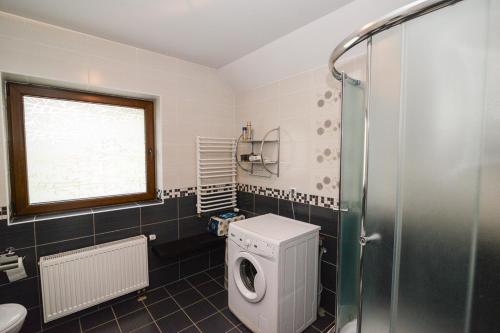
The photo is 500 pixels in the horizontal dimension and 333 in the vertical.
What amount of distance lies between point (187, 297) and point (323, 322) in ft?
3.93

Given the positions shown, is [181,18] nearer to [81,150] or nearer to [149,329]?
[81,150]

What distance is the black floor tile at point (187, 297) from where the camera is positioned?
2025 millimetres

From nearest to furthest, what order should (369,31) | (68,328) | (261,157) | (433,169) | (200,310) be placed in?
(433,169), (369,31), (68,328), (200,310), (261,157)

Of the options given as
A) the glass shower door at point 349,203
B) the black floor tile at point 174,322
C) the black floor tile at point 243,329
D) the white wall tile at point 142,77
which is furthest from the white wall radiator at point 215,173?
the glass shower door at point 349,203

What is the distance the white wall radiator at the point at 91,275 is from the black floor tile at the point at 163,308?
21 centimetres

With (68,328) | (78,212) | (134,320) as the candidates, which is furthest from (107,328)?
(78,212)

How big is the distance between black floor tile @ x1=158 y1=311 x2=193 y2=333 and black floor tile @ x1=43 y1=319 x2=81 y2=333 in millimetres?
609

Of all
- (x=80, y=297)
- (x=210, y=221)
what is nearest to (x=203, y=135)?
(x=210, y=221)

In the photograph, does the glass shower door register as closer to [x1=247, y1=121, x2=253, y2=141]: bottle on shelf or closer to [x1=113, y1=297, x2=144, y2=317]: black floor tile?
[x1=247, y1=121, x2=253, y2=141]: bottle on shelf

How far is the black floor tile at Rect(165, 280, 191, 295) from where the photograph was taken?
86.0 inches

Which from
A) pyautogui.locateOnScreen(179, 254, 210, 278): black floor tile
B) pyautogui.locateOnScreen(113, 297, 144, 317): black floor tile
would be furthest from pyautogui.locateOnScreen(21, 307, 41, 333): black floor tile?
pyautogui.locateOnScreen(179, 254, 210, 278): black floor tile

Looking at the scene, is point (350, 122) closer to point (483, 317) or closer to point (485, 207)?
point (485, 207)

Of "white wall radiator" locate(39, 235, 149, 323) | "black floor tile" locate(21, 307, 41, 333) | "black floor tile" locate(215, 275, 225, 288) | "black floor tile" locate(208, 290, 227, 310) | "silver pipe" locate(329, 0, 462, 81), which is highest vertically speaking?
"silver pipe" locate(329, 0, 462, 81)

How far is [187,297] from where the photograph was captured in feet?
6.88
